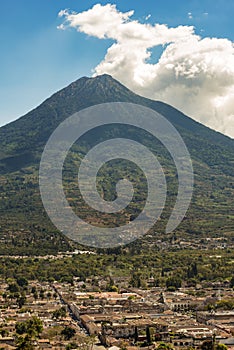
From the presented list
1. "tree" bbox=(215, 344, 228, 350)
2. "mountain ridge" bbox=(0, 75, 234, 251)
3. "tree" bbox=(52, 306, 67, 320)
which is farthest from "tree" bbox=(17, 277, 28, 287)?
"tree" bbox=(215, 344, 228, 350)

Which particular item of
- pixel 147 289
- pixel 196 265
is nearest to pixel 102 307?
pixel 147 289

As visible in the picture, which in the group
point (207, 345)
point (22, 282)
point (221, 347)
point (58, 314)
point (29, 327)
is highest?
point (29, 327)

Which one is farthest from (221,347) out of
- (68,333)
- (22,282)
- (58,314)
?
(22,282)

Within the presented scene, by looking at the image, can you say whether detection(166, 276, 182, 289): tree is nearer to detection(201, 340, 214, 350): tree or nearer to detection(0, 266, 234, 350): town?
detection(0, 266, 234, 350): town

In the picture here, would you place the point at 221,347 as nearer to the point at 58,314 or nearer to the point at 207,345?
the point at 207,345

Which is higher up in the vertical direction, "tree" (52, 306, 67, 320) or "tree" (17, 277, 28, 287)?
"tree" (17, 277, 28, 287)

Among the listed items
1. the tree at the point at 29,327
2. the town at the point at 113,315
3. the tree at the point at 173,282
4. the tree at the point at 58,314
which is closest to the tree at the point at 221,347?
the town at the point at 113,315

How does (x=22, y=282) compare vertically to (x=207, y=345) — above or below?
above

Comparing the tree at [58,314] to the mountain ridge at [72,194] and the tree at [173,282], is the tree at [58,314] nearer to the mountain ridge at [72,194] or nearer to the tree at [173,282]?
the tree at [173,282]

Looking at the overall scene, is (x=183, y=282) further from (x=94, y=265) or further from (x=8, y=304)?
(x=8, y=304)
